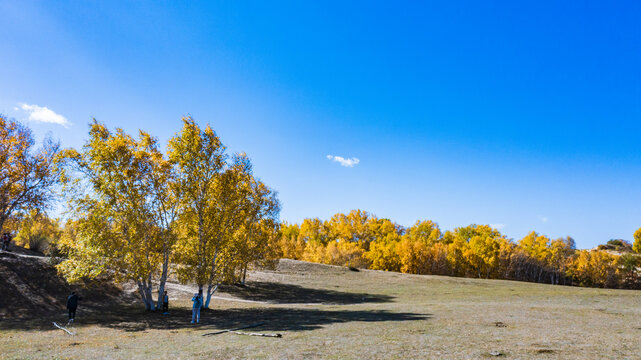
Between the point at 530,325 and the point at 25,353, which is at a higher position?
the point at 530,325

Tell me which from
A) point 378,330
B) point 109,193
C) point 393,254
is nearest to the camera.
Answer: point 378,330

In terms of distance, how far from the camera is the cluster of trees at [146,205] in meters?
28.6

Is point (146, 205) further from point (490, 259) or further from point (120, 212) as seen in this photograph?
point (490, 259)

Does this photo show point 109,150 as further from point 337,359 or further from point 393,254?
point 393,254

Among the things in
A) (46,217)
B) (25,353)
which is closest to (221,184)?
(25,353)

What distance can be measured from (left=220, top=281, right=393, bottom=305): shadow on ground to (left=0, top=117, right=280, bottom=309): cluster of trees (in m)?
10.8

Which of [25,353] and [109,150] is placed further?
[109,150]

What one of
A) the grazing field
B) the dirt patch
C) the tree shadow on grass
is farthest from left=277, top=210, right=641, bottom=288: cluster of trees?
the grazing field

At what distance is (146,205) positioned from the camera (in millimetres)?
30625

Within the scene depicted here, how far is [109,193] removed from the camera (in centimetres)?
2894

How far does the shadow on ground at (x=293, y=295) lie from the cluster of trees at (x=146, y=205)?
10843 mm

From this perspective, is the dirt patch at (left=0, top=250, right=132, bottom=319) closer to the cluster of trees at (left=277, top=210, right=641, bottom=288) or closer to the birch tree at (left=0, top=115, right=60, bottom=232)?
A: the birch tree at (left=0, top=115, right=60, bottom=232)

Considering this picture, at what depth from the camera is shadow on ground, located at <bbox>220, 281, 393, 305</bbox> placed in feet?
140

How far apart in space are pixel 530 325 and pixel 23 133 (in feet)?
165
